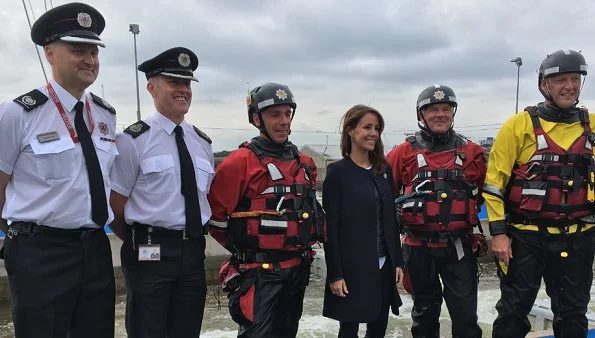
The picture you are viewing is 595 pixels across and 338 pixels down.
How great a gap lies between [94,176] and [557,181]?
3.14 meters

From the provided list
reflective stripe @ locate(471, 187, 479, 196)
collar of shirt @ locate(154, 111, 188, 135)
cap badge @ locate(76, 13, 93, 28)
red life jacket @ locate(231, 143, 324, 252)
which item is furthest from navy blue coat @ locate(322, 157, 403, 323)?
cap badge @ locate(76, 13, 93, 28)

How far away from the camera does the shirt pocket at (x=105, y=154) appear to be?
267 cm

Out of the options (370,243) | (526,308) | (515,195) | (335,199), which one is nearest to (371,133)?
(335,199)

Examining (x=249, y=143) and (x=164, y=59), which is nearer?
(x=164, y=59)

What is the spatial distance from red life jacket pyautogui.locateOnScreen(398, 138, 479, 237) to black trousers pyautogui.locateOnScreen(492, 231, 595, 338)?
16.9 inches

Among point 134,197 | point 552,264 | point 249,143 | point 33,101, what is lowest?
point 552,264

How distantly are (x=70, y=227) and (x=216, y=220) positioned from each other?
38.6 inches

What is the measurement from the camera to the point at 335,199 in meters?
3.28

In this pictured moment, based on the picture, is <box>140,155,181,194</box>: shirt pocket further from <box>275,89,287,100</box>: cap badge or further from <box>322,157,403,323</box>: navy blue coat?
<box>322,157,403,323</box>: navy blue coat

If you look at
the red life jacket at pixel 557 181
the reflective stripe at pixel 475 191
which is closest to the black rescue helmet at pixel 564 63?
the red life jacket at pixel 557 181

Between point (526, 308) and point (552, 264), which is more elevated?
point (552, 264)

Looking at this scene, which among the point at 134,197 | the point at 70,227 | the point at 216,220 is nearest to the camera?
the point at 70,227

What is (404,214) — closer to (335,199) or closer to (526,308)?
(335,199)

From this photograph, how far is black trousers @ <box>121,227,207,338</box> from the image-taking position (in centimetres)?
284
